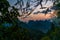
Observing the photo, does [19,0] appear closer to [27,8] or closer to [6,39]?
[27,8]

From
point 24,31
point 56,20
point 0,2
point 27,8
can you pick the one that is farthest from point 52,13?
point 0,2

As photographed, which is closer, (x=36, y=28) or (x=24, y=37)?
(x=24, y=37)

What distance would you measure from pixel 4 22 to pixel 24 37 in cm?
15

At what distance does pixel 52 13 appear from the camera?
49.2 inches

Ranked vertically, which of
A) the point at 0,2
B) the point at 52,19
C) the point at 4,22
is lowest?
the point at 52,19

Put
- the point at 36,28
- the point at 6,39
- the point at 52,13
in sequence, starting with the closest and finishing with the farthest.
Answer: the point at 6,39
the point at 52,13
the point at 36,28

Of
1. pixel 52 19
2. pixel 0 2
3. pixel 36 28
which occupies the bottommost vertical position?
pixel 36 28

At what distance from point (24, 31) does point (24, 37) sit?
35 mm

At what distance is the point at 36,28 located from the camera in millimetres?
1501

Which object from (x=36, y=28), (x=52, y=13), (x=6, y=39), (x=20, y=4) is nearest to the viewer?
(x=6, y=39)

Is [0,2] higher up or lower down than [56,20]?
higher up

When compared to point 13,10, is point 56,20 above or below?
below

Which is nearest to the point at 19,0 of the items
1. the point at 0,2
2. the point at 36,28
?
the point at 0,2

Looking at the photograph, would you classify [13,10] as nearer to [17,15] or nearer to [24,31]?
[17,15]
